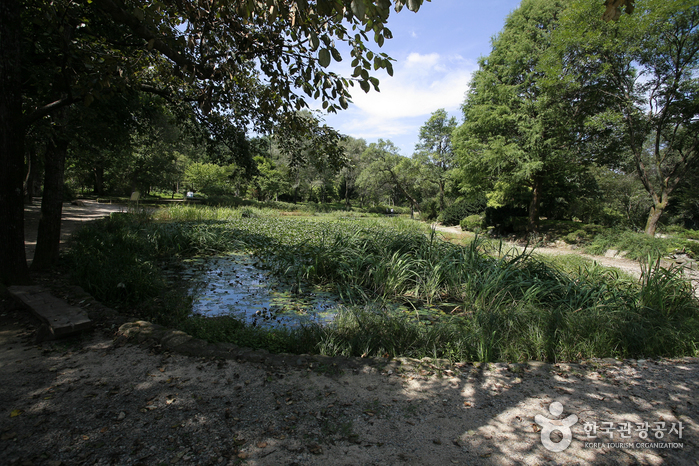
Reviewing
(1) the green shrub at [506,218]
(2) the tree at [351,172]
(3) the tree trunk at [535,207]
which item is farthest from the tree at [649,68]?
(2) the tree at [351,172]

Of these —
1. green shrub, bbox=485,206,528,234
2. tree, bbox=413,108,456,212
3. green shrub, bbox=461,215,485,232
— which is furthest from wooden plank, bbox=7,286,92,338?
tree, bbox=413,108,456,212

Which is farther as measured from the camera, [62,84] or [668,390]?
[62,84]

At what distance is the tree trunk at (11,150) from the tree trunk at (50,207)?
983 mm

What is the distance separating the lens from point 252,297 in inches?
223

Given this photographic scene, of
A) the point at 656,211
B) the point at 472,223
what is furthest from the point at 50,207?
the point at 472,223

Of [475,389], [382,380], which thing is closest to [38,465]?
[382,380]

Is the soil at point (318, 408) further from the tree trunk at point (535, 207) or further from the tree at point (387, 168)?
the tree at point (387, 168)

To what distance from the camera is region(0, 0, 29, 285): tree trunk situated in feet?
12.2

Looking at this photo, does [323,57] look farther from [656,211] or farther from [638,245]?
[656,211]

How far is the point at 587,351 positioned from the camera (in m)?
3.49

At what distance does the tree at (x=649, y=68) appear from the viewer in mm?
10969

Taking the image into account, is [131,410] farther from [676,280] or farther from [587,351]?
[676,280]

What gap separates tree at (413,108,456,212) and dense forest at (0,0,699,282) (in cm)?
14

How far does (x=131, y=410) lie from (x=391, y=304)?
12.6 ft
